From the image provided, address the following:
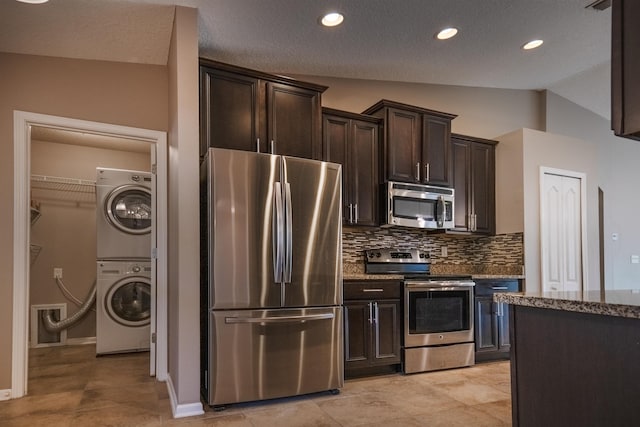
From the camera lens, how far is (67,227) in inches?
206

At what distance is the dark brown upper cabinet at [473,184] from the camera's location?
462cm

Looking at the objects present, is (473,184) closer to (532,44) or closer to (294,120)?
(532,44)

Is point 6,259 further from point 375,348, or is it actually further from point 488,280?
point 488,280

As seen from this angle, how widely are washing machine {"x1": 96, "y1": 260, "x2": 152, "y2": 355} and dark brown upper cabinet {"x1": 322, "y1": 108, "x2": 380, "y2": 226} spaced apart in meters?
2.34

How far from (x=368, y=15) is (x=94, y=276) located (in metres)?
4.37

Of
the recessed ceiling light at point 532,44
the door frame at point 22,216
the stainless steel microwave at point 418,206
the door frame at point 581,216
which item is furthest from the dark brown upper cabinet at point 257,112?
the door frame at point 581,216

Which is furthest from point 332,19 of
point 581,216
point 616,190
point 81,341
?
point 616,190

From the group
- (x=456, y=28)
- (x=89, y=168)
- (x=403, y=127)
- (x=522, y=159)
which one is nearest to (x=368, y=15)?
(x=456, y=28)

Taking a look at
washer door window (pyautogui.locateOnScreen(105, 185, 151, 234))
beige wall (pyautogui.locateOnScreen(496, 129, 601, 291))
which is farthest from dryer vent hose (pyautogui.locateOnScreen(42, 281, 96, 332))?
beige wall (pyautogui.locateOnScreen(496, 129, 601, 291))

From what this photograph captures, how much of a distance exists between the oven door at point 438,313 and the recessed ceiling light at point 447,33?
6.79 ft

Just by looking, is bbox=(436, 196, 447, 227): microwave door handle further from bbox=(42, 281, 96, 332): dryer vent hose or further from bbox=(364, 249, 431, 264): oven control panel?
bbox=(42, 281, 96, 332): dryer vent hose

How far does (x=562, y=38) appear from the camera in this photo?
3920mm

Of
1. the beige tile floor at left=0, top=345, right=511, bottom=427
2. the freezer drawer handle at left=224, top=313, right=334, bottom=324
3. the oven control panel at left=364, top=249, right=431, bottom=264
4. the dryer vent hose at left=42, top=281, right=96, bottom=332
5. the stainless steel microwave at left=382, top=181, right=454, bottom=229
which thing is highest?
the stainless steel microwave at left=382, top=181, right=454, bottom=229

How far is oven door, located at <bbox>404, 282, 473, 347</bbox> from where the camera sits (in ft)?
12.4
